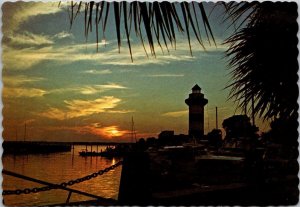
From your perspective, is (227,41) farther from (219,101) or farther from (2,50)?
(2,50)

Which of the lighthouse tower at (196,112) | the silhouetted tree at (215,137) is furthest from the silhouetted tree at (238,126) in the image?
the lighthouse tower at (196,112)

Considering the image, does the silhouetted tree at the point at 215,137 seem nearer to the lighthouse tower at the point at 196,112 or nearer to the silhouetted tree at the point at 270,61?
the lighthouse tower at the point at 196,112

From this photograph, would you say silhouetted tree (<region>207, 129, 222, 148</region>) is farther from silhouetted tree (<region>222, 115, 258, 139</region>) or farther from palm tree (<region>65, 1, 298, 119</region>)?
palm tree (<region>65, 1, 298, 119</region>)

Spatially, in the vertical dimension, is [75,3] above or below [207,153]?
above

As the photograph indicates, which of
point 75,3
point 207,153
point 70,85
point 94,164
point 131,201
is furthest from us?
point 94,164

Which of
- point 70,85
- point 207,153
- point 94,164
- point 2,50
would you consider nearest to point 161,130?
point 207,153

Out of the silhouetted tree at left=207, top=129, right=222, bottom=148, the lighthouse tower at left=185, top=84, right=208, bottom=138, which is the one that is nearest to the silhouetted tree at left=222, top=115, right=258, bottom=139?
the silhouetted tree at left=207, top=129, right=222, bottom=148

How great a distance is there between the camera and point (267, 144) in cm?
367

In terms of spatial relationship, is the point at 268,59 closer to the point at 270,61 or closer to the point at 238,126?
the point at 270,61

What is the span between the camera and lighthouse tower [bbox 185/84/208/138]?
3570mm

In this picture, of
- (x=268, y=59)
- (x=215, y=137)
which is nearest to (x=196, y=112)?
(x=215, y=137)

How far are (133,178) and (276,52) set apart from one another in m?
1.46

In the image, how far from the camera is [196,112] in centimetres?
363

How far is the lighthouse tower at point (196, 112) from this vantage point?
357 centimetres
